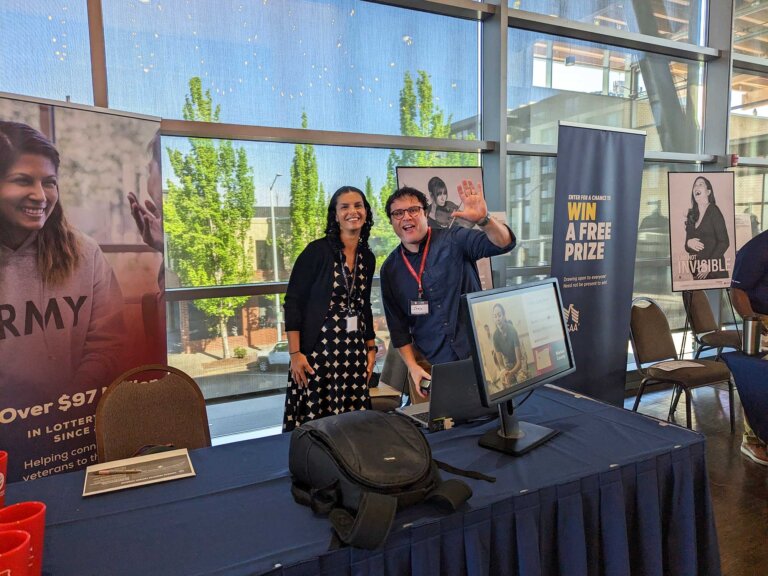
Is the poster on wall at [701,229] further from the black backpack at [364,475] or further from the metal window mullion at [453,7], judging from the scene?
the black backpack at [364,475]

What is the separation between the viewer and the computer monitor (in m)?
1.43

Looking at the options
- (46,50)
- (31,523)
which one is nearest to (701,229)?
(46,50)

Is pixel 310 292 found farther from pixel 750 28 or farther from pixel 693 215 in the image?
pixel 750 28

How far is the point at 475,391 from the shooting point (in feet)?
5.62

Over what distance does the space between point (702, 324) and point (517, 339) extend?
3.66 m

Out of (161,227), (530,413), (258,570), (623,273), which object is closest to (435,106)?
(623,273)

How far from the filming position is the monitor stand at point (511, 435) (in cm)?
155

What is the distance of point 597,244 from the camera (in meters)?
3.75

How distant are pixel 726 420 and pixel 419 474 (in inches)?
142

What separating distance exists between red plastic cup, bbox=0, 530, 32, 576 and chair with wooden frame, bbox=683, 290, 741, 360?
460 centimetres

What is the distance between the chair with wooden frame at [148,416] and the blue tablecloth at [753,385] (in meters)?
2.51

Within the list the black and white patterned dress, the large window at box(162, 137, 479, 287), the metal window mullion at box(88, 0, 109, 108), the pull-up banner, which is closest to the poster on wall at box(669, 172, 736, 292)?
the pull-up banner

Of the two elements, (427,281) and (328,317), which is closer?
(427,281)

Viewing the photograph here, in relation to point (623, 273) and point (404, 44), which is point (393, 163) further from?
point (623, 273)
